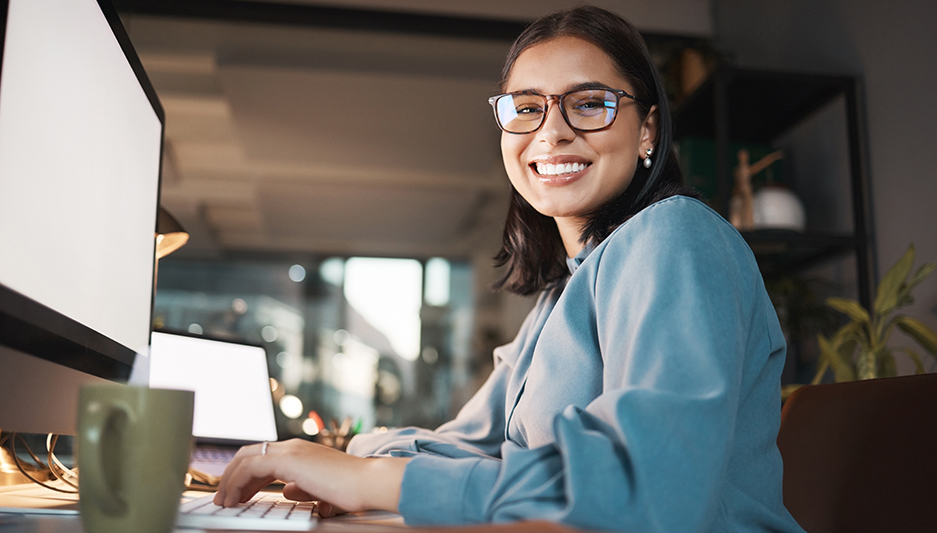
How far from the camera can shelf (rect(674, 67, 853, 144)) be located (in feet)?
7.04

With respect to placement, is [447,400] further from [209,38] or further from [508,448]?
[508,448]

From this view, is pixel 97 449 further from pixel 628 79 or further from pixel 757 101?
pixel 757 101

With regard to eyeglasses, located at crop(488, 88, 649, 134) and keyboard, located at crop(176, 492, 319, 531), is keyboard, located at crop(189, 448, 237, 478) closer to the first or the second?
keyboard, located at crop(176, 492, 319, 531)

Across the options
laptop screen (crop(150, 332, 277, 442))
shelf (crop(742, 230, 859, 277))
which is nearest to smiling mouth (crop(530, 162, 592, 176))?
laptop screen (crop(150, 332, 277, 442))

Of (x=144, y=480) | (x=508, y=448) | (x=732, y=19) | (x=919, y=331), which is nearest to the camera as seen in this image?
(x=144, y=480)

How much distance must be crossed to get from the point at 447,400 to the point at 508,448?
6.04 m

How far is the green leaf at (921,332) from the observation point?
1.46 metres

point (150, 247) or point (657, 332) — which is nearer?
point (657, 332)

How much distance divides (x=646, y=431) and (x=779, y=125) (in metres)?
2.35

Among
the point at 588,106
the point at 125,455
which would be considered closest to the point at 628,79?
the point at 588,106

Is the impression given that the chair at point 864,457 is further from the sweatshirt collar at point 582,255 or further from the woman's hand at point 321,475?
the woman's hand at point 321,475

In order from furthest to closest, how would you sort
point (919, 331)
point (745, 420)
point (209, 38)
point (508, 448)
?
1. point (209, 38)
2. point (919, 331)
3. point (745, 420)
4. point (508, 448)

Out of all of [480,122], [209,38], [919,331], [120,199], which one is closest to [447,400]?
[480,122]

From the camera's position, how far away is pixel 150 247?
101cm
